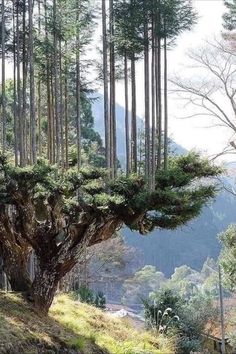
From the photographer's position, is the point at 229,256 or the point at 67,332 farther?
the point at 229,256

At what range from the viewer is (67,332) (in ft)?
24.0

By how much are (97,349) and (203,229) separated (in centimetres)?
6628

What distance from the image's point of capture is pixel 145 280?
135ft

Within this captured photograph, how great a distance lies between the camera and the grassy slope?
19.8 ft

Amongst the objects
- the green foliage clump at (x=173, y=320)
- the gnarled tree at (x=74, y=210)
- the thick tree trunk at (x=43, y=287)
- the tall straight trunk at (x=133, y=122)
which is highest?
the tall straight trunk at (x=133, y=122)

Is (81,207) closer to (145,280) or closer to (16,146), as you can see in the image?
(16,146)

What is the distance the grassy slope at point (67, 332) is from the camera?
6049 mm

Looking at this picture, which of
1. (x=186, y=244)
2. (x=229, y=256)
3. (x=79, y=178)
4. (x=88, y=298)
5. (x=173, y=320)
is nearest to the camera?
(x=79, y=178)

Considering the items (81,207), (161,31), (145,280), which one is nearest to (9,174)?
(81,207)

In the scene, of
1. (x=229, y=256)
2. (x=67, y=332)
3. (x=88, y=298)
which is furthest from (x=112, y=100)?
(x=229, y=256)

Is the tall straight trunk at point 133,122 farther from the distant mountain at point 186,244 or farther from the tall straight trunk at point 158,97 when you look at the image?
the distant mountain at point 186,244

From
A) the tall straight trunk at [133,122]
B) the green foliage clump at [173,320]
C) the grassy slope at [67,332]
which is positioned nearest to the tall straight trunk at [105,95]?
the tall straight trunk at [133,122]

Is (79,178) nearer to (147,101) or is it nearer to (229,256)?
(147,101)

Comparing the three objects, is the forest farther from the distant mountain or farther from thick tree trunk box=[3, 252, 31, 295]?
the distant mountain
